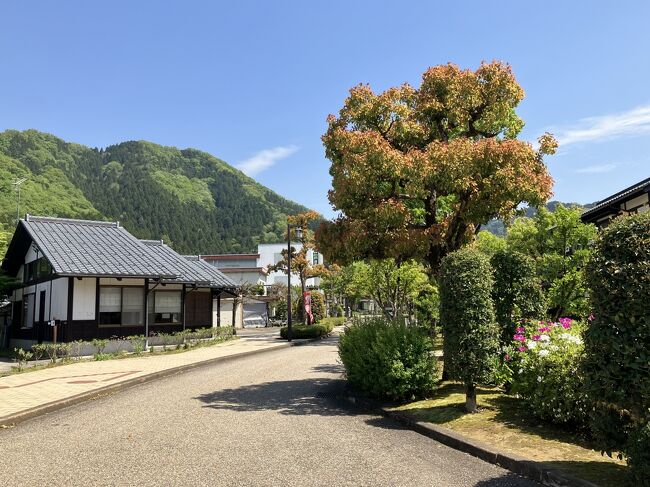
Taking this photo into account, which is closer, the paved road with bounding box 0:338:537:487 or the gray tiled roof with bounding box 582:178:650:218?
the paved road with bounding box 0:338:537:487

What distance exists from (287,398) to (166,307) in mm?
16557

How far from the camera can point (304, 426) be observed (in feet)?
25.3

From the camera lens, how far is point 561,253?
14.1m

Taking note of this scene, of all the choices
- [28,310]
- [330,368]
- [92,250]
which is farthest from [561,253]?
[28,310]

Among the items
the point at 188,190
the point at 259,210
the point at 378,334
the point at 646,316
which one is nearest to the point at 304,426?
the point at 378,334

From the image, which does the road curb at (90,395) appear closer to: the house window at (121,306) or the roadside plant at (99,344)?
the roadside plant at (99,344)

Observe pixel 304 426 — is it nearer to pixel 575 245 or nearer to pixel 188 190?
pixel 575 245

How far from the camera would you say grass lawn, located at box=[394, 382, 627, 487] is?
513 cm

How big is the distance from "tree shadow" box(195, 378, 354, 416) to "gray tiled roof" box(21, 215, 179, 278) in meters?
11.7

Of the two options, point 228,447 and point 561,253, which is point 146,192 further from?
point 228,447

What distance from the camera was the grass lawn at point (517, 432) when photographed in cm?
513

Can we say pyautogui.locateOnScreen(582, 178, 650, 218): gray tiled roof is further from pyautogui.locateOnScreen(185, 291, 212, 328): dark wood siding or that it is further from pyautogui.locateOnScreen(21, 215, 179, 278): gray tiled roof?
pyautogui.locateOnScreen(185, 291, 212, 328): dark wood siding

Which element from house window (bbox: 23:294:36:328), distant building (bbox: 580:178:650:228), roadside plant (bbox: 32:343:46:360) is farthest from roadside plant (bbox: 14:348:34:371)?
distant building (bbox: 580:178:650:228)

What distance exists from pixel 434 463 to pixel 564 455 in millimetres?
1458
